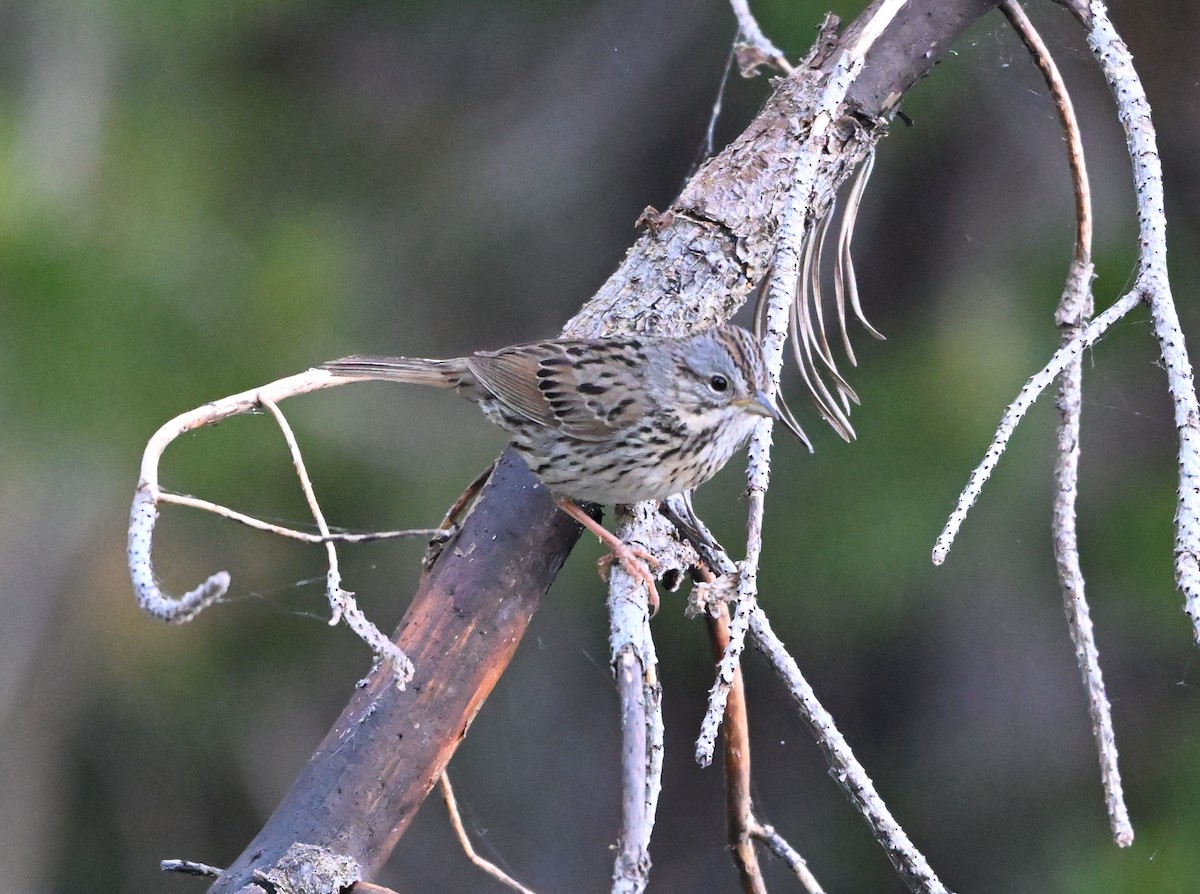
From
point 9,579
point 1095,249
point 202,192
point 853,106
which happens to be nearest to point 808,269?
point 853,106

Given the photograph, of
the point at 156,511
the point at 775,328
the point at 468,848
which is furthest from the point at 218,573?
the point at 775,328

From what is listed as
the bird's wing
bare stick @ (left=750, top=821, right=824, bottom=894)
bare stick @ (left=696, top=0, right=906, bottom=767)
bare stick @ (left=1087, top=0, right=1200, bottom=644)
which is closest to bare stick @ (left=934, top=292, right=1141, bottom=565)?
bare stick @ (left=1087, top=0, right=1200, bottom=644)

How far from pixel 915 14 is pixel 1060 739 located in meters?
2.85

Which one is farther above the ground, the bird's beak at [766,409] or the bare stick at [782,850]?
the bird's beak at [766,409]

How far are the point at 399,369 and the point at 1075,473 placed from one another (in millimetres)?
1572

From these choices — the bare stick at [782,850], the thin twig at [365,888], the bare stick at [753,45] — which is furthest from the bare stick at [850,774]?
the bare stick at [753,45]

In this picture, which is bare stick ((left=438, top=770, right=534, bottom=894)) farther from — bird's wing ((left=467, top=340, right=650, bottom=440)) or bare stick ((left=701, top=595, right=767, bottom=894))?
bird's wing ((left=467, top=340, right=650, bottom=440))

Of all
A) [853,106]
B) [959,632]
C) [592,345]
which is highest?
[853,106]

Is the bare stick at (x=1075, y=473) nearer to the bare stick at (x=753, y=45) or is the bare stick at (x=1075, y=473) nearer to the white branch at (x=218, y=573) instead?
the bare stick at (x=753, y=45)

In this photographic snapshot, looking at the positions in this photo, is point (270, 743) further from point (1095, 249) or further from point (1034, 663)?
point (1095, 249)

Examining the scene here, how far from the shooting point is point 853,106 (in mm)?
2840

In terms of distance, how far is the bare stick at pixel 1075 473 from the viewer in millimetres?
1952

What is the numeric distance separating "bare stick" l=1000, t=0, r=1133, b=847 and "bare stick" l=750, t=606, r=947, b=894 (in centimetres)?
29

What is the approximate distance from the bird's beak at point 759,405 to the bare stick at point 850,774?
1.56 ft
